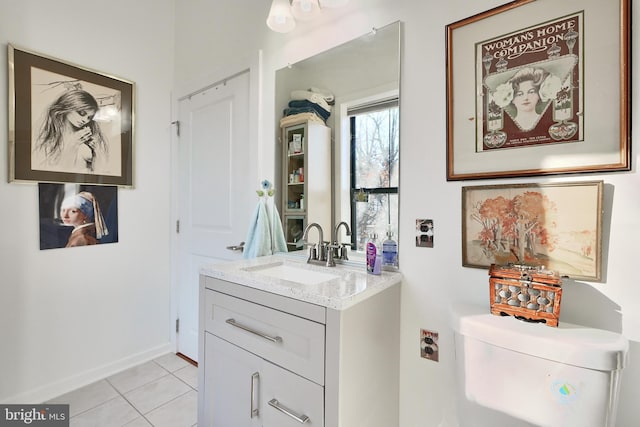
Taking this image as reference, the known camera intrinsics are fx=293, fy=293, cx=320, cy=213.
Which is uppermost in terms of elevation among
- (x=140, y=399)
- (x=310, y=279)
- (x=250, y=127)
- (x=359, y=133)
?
(x=250, y=127)

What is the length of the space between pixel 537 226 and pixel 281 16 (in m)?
1.47

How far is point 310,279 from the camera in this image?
53.8 inches

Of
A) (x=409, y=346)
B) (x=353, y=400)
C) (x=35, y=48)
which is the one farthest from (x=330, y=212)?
(x=35, y=48)

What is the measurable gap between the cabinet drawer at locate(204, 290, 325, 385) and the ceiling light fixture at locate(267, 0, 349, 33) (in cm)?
135

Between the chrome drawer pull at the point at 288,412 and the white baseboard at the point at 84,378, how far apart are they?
5.56ft

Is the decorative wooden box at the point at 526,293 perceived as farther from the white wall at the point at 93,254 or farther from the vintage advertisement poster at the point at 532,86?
the white wall at the point at 93,254

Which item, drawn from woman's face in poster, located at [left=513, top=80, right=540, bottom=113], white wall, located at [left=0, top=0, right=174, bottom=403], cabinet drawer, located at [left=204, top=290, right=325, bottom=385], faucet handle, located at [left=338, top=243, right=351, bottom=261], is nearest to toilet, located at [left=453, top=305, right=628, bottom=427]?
cabinet drawer, located at [left=204, top=290, right=325, bottom=385]

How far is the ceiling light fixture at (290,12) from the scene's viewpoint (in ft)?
4.72

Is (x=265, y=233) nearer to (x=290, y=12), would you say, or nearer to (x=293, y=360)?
(x=293, y=360)

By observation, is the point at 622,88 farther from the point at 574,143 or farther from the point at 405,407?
the point at 405,407

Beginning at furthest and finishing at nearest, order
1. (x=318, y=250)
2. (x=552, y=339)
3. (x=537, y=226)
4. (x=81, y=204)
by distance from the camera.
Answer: (x=81, y=204) < (x=318, y=250) < (x=537, y=226) < (x=552, y=339)

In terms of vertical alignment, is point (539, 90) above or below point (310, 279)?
above

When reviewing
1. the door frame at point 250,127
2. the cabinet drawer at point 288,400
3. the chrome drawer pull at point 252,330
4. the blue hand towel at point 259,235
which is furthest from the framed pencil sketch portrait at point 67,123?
the cabinet drawer at point 288,400

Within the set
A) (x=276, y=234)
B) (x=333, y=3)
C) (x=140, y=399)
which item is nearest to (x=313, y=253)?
(x=276, y=234)
